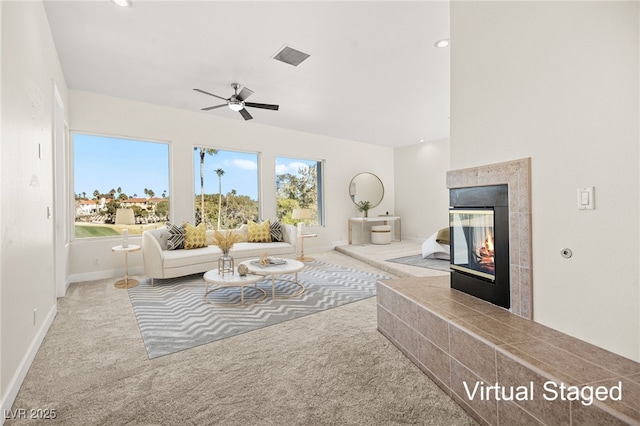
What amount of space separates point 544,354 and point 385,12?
2804 mm

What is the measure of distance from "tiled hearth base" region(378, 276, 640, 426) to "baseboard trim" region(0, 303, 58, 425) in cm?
235

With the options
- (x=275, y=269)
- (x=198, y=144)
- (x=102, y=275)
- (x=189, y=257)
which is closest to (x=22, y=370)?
(x=275, y=269)

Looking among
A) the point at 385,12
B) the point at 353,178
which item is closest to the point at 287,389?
the point at 385,12

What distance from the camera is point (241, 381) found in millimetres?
1911

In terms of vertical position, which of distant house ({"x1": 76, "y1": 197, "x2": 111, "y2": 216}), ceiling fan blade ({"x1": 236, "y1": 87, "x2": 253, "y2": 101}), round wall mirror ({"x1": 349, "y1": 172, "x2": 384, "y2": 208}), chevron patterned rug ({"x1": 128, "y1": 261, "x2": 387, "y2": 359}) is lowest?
chevron patterned rug ({"x1": 128, "y1": 261, "x2": 387, "y2": 359})

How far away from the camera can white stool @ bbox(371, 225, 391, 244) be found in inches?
300

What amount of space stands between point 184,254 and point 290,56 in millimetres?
3014

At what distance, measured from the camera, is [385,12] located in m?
2.73

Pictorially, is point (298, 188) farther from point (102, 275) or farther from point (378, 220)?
point (102, 275)

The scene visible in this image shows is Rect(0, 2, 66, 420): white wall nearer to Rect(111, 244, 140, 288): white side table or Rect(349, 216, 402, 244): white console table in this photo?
Rect(111, 244, 140, 288): white side table

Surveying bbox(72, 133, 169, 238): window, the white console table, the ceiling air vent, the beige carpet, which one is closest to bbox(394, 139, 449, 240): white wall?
the white console table

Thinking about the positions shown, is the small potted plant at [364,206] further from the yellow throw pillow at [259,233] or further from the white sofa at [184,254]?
the yellow throw pillow at [259,233]

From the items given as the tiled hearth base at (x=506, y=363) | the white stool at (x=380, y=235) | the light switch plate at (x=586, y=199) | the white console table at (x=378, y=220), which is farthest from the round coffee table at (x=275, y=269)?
the white stool at (x=380, y=235)

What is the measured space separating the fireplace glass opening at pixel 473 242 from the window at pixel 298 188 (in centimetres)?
466
